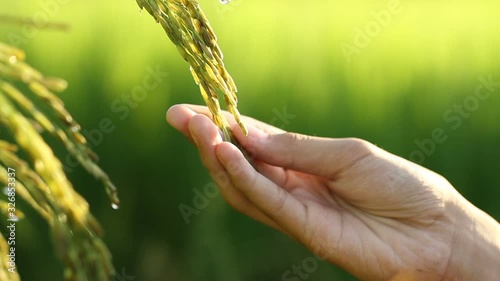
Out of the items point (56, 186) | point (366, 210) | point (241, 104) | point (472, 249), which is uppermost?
point (56, 186)

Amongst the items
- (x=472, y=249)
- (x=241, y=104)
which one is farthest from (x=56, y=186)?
(x=241, y=104)

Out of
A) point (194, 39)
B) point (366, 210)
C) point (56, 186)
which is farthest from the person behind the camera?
point (366, 210)

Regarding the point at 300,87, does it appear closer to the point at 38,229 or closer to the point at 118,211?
the point at 118,211

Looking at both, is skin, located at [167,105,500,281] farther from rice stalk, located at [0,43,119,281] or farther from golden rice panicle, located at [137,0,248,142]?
rice stalk, located at [0,43,119,281]

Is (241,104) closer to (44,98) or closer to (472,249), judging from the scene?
(472,249)

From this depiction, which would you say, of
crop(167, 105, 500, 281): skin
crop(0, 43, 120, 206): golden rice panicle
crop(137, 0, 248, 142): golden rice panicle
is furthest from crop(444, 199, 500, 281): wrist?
crop(0, 43, 120, 206): golden rice panicle

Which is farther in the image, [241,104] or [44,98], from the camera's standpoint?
[241,104]
